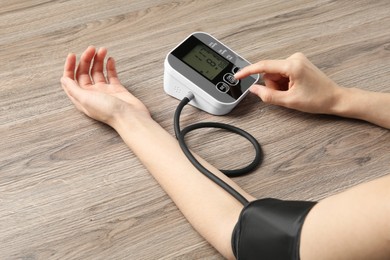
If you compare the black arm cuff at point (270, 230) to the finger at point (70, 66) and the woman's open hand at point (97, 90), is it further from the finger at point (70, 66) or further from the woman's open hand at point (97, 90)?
the finger at point (70, 66)

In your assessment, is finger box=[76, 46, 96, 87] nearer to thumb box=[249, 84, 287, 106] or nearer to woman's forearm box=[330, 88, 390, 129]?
thumb box=[249, 84, 287, 106]

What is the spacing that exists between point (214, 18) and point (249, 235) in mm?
546

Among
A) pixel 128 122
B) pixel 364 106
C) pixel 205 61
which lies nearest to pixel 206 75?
pixel 205 61

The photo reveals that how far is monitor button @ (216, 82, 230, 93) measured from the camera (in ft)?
3.08

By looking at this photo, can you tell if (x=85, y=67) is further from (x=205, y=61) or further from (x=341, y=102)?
(x=341, y=102)

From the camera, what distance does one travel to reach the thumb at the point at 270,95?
93 cm

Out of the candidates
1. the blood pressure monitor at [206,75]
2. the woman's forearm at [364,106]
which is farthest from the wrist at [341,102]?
the blood pressure monitor at [206,75]

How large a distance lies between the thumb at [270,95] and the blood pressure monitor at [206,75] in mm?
27

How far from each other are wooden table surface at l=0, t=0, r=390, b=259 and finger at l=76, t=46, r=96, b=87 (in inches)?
1.6

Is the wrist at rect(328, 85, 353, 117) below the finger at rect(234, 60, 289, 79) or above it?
below

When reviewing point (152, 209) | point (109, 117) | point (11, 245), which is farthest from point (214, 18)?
point (11, 245)

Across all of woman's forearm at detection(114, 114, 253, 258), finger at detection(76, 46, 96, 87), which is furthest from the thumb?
finger at detection(76, 46, 96, 87)

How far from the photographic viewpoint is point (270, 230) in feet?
2.20

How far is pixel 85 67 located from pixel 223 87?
0.75 ft
